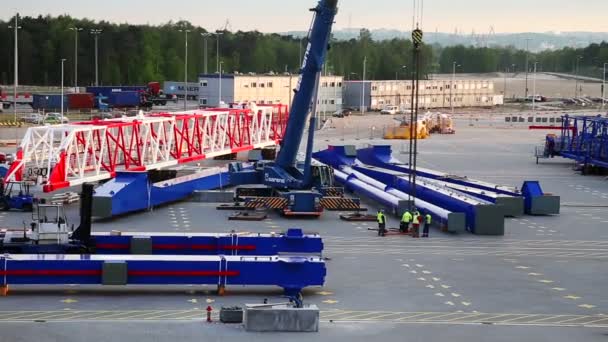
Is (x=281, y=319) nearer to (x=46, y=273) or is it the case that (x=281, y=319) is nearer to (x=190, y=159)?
(x=46, y=273)

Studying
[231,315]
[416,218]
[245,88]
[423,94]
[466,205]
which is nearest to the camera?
[231,315]

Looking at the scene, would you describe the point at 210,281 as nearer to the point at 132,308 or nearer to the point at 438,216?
the point at 132,308

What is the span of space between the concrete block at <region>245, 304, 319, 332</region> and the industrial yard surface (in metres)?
0.33

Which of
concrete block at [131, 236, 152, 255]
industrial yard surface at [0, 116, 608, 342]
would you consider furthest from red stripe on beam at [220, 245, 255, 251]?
industrial yard surface at [0, 116, 608, 342]

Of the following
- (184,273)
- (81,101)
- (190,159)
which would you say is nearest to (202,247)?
(184,273)

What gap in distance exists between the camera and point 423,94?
584 ft

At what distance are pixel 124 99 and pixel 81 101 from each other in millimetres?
7172

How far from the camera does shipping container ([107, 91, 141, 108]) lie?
472 feet

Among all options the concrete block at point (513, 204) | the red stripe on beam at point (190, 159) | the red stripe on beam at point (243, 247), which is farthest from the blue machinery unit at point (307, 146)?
the red stripe on beam at point (243, 247)

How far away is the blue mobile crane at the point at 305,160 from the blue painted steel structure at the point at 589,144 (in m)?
28.5

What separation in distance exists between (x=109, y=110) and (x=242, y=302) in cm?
11189

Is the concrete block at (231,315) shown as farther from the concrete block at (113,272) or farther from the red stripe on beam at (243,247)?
the red stripe on beam at (243,247)

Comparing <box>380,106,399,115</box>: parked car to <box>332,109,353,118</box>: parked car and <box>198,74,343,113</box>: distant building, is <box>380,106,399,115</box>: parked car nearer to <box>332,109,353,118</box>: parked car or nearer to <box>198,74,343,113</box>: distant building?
<box>332,109,353,118</box>: parked car

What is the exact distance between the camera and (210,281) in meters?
32.3
